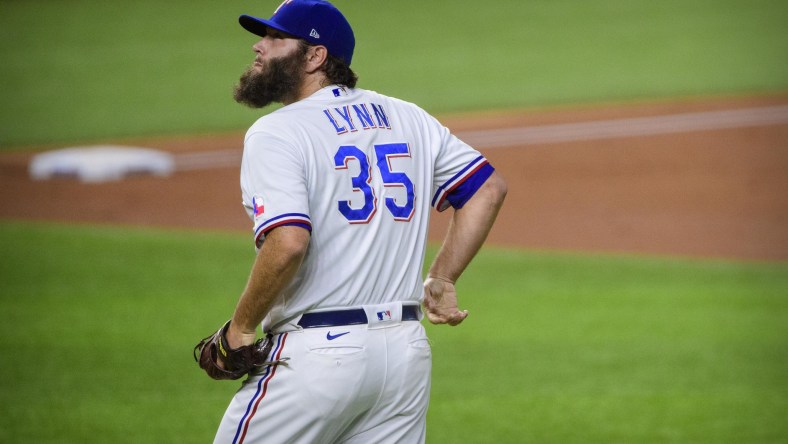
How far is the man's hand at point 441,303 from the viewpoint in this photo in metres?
3.64

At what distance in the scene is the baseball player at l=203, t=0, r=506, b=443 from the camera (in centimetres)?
315

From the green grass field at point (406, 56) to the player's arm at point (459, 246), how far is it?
11787 millimetres

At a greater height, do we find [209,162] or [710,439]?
[710,439]

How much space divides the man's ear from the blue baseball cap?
0.06ft

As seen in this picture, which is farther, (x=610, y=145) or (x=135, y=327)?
(x=610, y=145)

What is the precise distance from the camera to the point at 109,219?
11203mm

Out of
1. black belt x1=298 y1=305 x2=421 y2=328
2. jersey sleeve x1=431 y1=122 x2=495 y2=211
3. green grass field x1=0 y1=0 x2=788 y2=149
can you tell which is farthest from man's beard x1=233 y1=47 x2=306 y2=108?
green grass field x1=0 y1=0 x2=788 y2=149

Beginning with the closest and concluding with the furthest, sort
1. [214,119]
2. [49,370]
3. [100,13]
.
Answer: [49,370] → [214,119] → [100,13]

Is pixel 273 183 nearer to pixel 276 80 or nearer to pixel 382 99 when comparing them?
pixel 276 80

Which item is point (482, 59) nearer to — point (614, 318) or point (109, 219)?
point (109, 219)

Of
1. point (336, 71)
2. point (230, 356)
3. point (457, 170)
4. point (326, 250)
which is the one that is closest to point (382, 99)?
point (336, 71)

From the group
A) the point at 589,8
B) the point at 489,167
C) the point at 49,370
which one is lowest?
the point at 589,8

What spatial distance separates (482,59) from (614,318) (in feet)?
41.5

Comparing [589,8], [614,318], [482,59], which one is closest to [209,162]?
[614,318]
